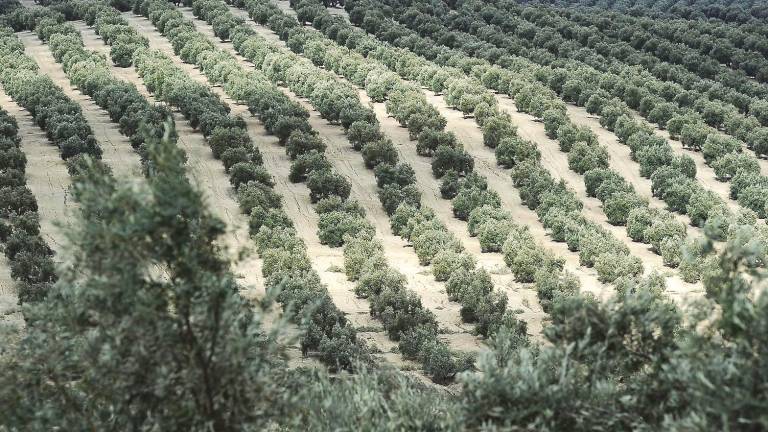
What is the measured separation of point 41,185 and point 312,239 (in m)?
18.4

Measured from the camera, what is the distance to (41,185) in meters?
63.1

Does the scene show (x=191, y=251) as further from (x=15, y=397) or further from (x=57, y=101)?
(x=57, y=101)

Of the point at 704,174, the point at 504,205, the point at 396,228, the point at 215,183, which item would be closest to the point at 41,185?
the point at 215,183

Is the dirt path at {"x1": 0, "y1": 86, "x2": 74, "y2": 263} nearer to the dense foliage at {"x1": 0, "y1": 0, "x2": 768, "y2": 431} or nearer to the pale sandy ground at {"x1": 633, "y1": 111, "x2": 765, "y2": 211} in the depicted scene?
the dense foliage at {"x1": 0, "y1": 0, "x2": 768, "y2": 431}

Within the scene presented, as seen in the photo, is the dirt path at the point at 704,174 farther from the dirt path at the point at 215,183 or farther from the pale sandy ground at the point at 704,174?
the dirt path at the point at 215,183

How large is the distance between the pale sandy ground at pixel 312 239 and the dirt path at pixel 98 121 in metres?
8.94

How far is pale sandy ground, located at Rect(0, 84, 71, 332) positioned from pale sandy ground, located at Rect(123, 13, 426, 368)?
1253 centimetres

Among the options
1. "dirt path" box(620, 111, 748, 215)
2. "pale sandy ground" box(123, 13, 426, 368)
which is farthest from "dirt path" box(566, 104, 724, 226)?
"pale sandy ground" box(123, 13, 426, 368)

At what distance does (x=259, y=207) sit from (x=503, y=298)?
1759cm

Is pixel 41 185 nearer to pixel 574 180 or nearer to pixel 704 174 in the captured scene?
pixel 574 180

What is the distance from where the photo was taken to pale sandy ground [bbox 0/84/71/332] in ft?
147

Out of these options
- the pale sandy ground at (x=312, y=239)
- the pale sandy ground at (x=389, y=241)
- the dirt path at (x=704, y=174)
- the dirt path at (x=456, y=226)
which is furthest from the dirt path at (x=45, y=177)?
the dirt path at (x=704, y=174)

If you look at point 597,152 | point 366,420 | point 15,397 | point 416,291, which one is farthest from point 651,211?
point 15,397

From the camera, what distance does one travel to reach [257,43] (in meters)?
99.8
